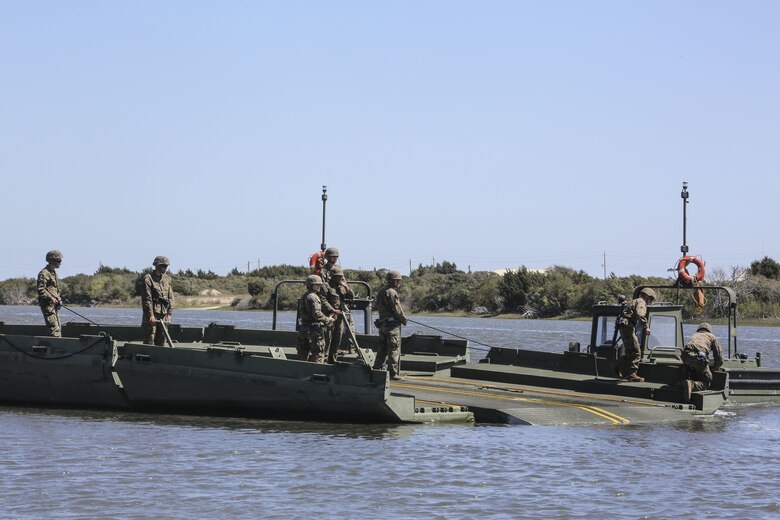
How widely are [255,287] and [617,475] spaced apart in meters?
71.6

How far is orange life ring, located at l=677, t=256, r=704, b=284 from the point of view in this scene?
22.0 metres

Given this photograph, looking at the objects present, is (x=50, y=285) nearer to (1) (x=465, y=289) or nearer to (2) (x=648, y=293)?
(2) (x=648, y=293)

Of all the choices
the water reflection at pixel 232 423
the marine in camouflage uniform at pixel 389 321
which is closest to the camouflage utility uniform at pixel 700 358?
the water reflection at pixel 232 423

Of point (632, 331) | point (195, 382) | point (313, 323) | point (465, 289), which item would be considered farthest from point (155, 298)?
point (465, 289)

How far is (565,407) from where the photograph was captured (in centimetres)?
1714

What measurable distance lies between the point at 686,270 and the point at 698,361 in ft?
14.8

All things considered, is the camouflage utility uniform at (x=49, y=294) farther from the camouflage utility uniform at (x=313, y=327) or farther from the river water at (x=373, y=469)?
the camouflage utility uniform at (x=313, y=327)

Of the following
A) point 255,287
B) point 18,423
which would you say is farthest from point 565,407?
point 255,287

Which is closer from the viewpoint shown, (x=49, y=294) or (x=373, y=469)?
(x=373, y=469)

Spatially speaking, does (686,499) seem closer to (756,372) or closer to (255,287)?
(756,372)

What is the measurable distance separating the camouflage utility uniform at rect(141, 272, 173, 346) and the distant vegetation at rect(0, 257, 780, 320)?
1518 inches

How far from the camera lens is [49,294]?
18.5 m

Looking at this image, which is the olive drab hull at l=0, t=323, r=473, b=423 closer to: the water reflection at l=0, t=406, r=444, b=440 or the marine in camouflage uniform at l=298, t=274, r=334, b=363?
the water reflection at l=0, t=406, r=444, b=440

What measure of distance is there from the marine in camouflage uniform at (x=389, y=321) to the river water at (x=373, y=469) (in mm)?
2256
